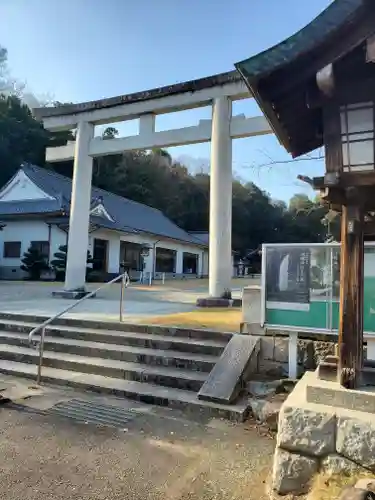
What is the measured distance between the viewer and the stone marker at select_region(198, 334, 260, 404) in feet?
13.7

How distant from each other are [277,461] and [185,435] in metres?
1.10

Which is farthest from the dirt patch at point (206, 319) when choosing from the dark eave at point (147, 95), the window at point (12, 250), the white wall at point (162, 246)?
the white wall at point (162, 246)

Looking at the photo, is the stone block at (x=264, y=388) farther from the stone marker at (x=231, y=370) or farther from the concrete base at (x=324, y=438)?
the concrete base at (x=324, y=438)

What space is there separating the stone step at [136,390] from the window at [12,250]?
664 inches

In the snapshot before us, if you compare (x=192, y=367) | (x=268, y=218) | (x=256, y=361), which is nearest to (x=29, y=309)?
(x=192, y=367)

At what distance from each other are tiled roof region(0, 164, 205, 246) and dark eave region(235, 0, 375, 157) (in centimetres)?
1831

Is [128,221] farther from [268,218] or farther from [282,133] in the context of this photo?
[282,133]

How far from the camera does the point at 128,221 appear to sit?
2508 centimetres

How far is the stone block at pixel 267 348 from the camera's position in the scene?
487 cm

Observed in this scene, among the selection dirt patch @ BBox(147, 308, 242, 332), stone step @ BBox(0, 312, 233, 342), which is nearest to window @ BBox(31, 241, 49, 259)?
stone step @ BBox(0, 312, 233, 342)

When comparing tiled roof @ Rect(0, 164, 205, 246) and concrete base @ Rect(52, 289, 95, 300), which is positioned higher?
tiled roof @ Rect(0, 164, 205, 246)

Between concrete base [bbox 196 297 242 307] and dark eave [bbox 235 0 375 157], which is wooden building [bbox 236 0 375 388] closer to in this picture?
dark eave [bbox 235 0 375 157]

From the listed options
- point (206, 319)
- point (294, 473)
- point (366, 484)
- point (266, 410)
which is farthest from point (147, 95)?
point (366, 484)

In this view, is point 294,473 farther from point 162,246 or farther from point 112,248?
point 162,246
